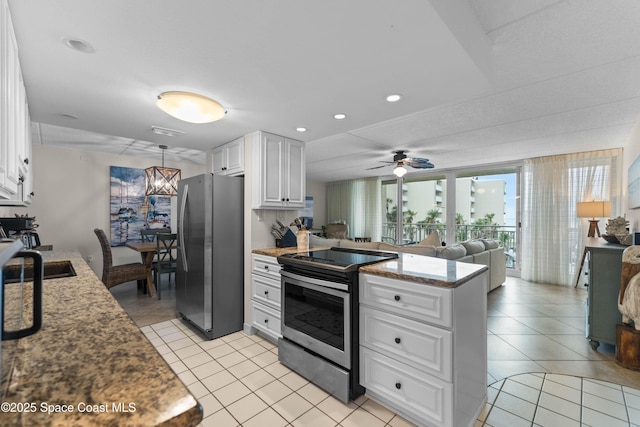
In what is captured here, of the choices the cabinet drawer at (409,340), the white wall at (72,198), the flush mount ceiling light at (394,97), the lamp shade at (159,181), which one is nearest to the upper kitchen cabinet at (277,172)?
the flush mount ceiling light at (394,97)

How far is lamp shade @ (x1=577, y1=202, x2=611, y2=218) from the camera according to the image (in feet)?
13.4

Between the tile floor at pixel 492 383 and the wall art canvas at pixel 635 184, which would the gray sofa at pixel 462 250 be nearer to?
the tile floor at pixel 492 383

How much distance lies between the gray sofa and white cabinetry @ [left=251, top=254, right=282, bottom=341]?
124 centimetres

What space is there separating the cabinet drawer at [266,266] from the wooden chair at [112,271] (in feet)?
7.51

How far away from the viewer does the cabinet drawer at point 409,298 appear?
153 cm

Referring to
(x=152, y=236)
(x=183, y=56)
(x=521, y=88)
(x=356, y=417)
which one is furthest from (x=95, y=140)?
(x=521, y=88)

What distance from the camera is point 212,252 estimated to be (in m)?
2.90

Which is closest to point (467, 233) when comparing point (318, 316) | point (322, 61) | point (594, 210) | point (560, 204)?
point (560, 204)

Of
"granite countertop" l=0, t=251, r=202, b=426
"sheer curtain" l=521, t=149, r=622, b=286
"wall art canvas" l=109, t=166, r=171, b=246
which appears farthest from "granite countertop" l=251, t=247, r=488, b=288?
"wall art canvas" l=109, t=166, r=171, b=246

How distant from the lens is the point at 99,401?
57cm

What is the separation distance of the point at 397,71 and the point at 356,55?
0.32 m

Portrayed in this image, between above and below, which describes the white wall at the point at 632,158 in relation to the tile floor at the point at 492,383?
above

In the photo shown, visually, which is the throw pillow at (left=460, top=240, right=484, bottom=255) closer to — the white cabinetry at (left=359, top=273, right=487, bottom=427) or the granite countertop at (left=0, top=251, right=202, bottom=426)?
the white cabinetry at (left=359, top=273, right=487, bottom=427)

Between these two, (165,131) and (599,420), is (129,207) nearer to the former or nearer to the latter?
(165,131)
